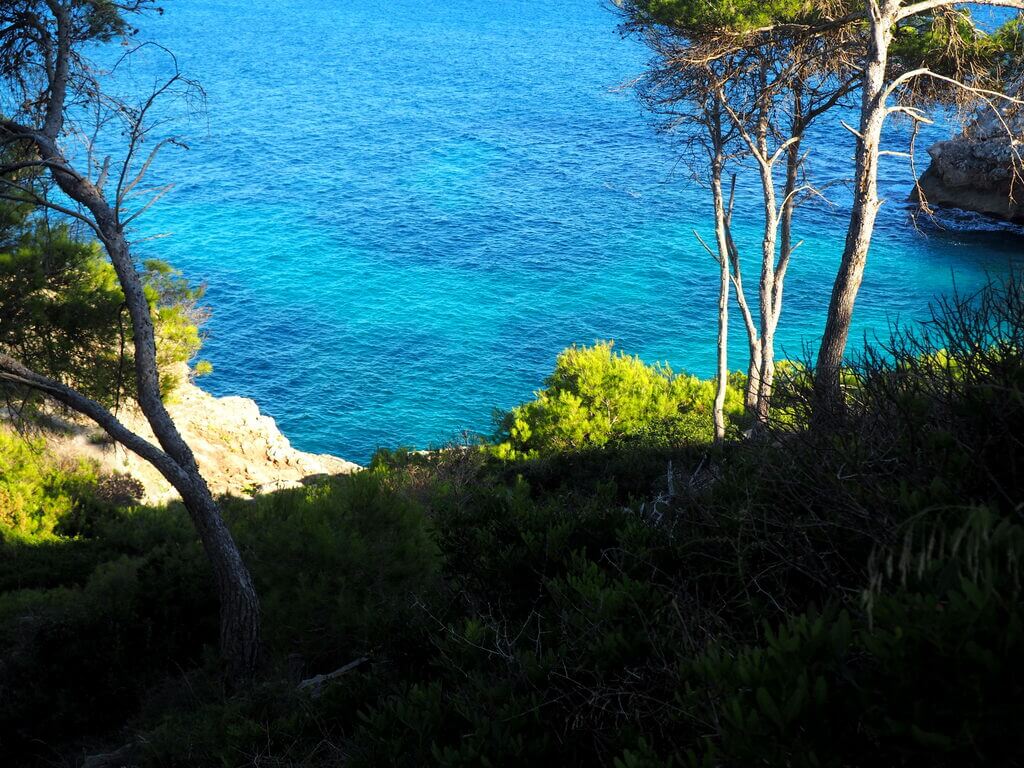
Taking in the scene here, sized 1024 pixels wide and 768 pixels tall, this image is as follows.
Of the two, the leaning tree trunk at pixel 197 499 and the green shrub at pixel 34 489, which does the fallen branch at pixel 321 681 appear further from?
the green shrub at pixel 34 489

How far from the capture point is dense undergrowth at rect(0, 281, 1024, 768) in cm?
251

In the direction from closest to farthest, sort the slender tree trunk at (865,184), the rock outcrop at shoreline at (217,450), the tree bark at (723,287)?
the slender tree trunk at (865,184) → the tree bark at (723,287) → the rock outcrop at shoreline at (217,450)

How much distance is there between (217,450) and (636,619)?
16819mm

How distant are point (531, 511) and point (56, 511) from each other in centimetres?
1124

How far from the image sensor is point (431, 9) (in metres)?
77.1

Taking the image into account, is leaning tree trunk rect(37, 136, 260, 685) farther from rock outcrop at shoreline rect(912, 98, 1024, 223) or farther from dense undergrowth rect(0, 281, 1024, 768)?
rock outcrop at shoreline rect(912, 98, 1024, 223)

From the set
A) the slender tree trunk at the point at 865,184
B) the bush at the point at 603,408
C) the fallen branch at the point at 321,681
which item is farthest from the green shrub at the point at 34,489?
the slender tree trunk at the point at 865,184

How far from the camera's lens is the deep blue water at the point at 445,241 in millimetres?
29078

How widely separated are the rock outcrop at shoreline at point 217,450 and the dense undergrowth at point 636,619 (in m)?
5.99

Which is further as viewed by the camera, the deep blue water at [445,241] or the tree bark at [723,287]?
the deep blue water at [445,241]

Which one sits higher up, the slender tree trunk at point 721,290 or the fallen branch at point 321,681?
the slender tree trunk at point 721,290

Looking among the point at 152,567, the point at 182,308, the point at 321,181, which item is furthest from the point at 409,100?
the point at 152,567

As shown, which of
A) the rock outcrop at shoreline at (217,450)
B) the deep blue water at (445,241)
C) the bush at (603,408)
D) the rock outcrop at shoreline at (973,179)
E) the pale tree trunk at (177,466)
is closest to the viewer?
the pale tree trunk at (177,466)

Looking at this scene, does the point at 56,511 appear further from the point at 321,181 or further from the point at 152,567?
the point at 321,181
